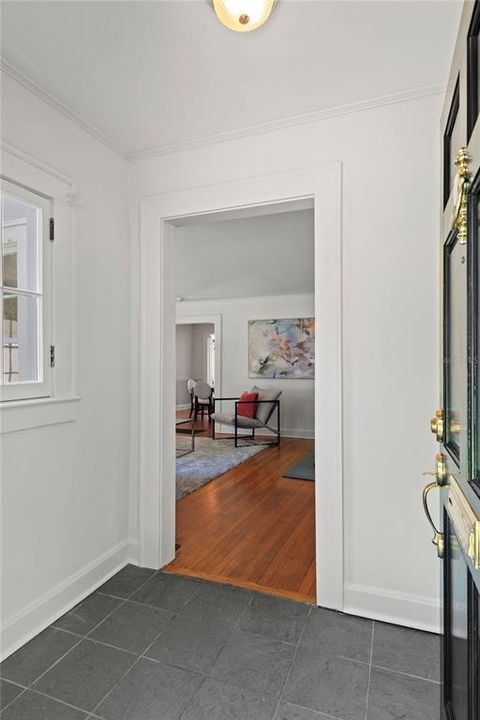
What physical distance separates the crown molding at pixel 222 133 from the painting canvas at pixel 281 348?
451 cm

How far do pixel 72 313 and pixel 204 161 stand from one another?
112cm

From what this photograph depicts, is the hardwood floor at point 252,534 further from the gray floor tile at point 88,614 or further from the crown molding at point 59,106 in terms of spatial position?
the crown molding at point 59,106

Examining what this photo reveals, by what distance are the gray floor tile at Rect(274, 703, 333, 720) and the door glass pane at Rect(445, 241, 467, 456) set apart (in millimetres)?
1060

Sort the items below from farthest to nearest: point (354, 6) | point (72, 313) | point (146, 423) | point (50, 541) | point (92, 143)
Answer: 1. point (146, 423)
2. point (92, 143)
3. point (72, 313)
4. point (50, 541)
5. point (354, 6)

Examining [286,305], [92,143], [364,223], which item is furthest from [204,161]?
[286,305]

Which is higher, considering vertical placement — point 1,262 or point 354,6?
point 354,6

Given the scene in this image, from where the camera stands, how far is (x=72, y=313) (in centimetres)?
202

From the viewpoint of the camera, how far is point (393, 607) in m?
1.87

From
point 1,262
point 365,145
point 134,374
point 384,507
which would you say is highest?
point 365,145

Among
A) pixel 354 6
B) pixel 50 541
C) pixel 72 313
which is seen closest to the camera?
pixel 354 6

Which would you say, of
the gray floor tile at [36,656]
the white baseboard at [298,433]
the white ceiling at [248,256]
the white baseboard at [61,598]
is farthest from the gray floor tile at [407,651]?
the white baseboard at [298,433]

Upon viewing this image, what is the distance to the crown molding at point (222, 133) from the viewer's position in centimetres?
178

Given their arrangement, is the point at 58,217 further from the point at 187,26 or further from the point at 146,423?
the point at 146,423

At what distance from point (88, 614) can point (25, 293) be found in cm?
153
